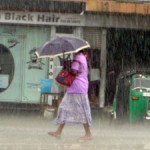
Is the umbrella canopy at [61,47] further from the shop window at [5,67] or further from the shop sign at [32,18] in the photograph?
the shop window at [5,67]

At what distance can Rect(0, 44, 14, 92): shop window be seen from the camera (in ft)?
56.6

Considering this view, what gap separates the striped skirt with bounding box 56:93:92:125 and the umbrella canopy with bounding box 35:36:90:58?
80 centimetres

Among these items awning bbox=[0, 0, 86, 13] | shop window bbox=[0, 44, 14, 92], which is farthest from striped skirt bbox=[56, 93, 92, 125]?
shop window bbox=[0, 44, 14, 92]

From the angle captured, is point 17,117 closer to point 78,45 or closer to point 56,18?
point 56,18

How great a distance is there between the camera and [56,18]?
16.8 metres

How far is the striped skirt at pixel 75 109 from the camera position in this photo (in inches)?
364

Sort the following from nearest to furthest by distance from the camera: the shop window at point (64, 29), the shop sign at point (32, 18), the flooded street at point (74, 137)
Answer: the flooded street at point (74, 137)
the shop sign at point (32, 18)
the shop window at point (64, 29)

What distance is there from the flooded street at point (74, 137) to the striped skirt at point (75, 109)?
0.41 meters

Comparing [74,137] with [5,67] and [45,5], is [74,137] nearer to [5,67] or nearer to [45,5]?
[45,5]

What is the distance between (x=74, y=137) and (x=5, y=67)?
7906mm

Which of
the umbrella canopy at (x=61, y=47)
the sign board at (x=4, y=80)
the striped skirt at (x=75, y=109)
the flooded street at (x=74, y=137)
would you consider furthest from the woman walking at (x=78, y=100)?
the sign board at (x=4, y=80)

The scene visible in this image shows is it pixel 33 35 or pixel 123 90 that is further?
pixel 33 35

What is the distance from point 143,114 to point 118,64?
7.72 m

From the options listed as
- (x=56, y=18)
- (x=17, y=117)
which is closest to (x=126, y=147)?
(x=17, y=117)
